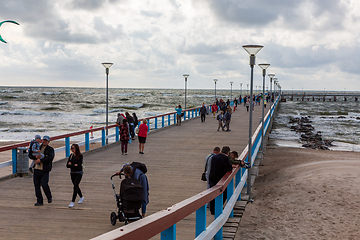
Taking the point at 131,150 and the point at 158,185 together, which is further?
the point at 131,150

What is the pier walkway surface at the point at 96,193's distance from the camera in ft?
18.4

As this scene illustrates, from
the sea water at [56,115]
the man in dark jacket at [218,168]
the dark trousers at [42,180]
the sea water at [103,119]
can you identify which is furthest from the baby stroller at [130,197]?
the sea water at [56,115]

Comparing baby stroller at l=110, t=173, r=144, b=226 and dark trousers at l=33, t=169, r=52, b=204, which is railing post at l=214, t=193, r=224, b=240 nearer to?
baby stroller at l=110, t=173, r=144, b=226

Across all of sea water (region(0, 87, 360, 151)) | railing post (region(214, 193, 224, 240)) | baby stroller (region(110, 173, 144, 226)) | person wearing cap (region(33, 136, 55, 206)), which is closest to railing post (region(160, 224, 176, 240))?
railing post (region(214, 193, 224, 240))

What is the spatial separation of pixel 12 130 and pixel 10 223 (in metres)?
33.2

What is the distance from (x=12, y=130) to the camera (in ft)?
117

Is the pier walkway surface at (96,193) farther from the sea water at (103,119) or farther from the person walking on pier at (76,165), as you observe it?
the sea water at (103,119)

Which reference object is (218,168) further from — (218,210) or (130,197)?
(130,197)

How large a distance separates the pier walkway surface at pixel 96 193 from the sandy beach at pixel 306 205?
5.32ft

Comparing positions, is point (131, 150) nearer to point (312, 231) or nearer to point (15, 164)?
point (15, 164)

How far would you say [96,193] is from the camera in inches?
303

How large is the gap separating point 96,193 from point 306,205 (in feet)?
17.1

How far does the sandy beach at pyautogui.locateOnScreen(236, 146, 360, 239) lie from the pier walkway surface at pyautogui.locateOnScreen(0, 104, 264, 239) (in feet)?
5.32

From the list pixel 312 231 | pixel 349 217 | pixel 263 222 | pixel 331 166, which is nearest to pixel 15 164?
pixel 263 222
